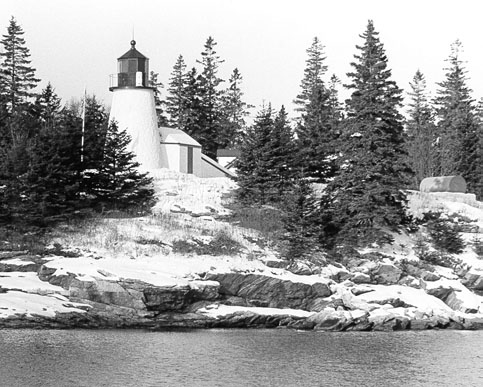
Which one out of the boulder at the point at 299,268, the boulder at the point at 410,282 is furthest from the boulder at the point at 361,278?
the boulder at the point at 299,268

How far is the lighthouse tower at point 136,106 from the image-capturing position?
150ft

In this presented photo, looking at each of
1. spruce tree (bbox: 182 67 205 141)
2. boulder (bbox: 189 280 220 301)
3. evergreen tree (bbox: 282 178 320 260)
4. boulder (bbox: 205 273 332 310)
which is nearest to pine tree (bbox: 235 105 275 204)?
evergreen tree (bbox: 282 178 320 260)

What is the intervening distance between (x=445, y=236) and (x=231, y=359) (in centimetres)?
1991

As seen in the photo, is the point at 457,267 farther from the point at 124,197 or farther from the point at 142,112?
the point at 142,112

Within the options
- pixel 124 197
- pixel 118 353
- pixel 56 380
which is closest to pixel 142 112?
pixel 124 197

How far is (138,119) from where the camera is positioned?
4581 cm

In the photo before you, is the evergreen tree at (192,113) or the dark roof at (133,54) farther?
the evergreen tree at (192,113)

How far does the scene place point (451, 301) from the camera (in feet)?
113

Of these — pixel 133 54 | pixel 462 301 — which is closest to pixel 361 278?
pixel 462 301

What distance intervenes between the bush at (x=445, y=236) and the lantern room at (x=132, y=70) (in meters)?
17.6

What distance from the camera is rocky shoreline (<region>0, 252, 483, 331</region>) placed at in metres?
29.1

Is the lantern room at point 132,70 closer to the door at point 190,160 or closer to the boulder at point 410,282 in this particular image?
the door at point 190,160

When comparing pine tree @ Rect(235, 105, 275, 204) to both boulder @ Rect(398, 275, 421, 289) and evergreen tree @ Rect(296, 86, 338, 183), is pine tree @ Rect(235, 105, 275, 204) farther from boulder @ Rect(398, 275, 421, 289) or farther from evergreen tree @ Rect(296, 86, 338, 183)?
boulder @ Rect(398, 275, 421, 289)

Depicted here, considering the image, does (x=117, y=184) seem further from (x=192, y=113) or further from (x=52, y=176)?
(x=192, y=113)
